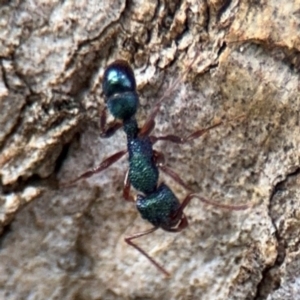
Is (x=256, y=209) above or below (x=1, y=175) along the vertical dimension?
above

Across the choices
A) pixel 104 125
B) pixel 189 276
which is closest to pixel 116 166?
pixel 104 125

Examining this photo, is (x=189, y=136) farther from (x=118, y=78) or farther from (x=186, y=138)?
(x=118, y=78)

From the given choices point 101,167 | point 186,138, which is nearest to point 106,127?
point 101,167

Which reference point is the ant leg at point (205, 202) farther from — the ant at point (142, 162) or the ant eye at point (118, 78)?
the ant eye at point (118, 78)

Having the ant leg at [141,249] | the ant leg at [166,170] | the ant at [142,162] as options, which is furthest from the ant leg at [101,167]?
the ant leg at [141,249]

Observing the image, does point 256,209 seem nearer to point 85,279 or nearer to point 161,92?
point 161,92

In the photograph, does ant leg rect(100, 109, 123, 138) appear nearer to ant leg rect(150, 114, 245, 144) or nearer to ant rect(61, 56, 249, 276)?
ant rect(61, 56, 249, 276)
